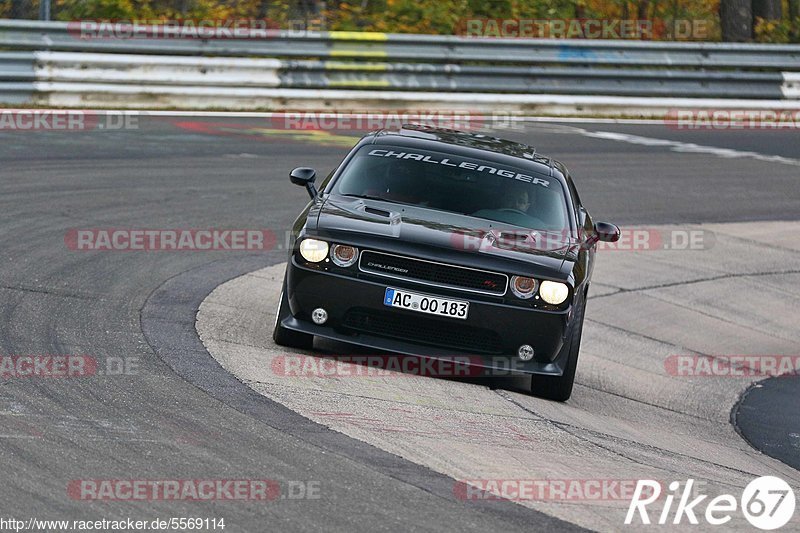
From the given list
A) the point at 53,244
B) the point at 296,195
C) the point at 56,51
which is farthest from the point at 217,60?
the point at 53,244

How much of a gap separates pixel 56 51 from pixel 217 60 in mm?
2382

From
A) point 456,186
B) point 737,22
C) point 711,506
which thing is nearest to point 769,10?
point 737,22

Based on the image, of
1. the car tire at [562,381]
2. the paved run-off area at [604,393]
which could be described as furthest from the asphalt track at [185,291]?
the car tire at [562,381]

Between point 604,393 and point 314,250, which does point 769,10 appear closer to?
point 604,393

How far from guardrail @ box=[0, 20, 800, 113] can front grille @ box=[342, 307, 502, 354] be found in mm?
11281

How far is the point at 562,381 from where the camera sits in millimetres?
8383

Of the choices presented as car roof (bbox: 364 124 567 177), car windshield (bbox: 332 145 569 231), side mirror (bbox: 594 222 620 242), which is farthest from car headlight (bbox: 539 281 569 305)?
car roof (bbox: 364 124 567 177)

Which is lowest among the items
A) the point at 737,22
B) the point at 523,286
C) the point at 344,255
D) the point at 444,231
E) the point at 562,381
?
the point at 562,381

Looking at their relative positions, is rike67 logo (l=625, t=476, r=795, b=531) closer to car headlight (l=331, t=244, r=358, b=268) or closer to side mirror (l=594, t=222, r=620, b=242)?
car headlight (l=331, t=244, r=358, b=268)

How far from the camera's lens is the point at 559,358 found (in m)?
8.27

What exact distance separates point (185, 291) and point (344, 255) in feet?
8.07

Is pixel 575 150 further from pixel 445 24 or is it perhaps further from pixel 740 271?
pixel 445 24

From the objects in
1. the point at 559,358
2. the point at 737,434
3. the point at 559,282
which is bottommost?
the point at 737,434

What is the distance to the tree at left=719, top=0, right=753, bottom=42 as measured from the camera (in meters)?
27.6
